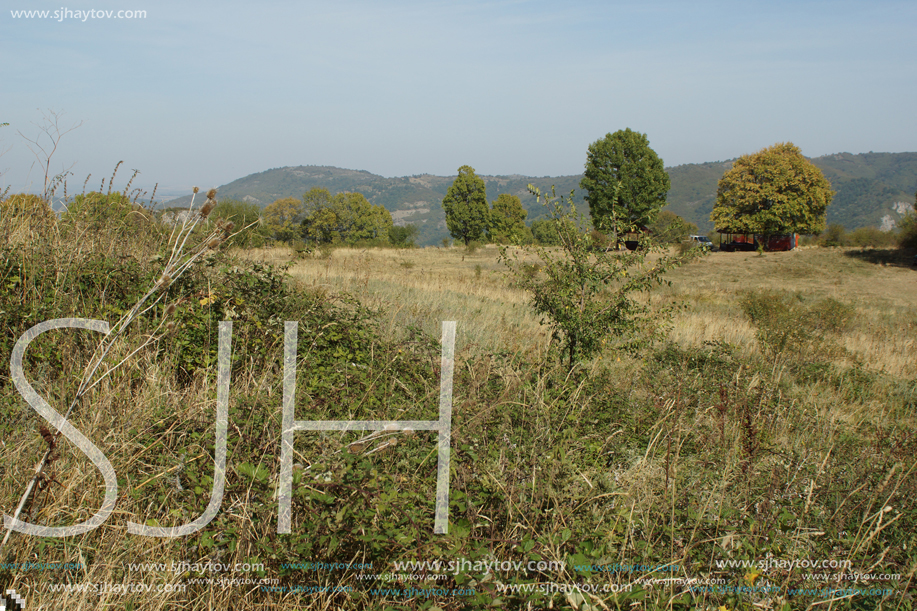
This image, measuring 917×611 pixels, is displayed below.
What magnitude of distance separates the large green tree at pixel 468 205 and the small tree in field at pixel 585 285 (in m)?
71.5

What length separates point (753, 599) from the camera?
2.12 m

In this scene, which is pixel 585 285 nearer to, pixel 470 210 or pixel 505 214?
pixel 470 210

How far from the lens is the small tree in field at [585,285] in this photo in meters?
5.68

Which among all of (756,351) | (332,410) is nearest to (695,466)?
(332,410)

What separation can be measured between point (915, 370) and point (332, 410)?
11.6m

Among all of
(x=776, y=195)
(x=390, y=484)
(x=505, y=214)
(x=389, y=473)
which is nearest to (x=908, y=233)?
(x=776, y=195)

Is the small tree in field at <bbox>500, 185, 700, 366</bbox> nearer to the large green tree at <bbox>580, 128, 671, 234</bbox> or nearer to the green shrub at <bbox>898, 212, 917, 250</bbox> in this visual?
the green shrub at <bbox>898, 212, 917, 250</bbox>

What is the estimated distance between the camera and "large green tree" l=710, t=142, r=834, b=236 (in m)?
49.4

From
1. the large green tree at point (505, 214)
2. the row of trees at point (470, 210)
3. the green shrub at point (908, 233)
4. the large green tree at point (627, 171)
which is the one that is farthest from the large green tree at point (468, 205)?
the green shrub at point (908, 233)

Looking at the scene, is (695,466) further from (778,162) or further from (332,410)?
(778,162)

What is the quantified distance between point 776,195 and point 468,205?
40792 millimetres

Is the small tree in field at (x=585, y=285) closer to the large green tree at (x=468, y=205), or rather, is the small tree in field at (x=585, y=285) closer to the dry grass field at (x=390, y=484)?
the dry grass field at (x=390, y=484)

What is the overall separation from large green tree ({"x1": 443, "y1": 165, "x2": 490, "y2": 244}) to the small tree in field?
235 feet

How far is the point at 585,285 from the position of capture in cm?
579
